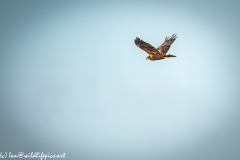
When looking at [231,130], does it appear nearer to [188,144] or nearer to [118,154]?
[188,144]

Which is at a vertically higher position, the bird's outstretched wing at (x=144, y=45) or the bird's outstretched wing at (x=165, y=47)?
the bird's outstretched wing at (x=165, y=47)

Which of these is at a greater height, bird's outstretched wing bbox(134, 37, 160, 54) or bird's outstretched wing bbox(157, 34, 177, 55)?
bird's outstretched wing bbox(157, 34, 177, 55)

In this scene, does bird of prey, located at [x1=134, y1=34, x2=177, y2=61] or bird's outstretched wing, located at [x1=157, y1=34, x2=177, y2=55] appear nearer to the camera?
bird of prey, located at [x1=134, y1=34, x2=177, y2=61]

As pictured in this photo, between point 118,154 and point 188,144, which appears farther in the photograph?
point 188,144

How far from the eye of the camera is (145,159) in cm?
5234

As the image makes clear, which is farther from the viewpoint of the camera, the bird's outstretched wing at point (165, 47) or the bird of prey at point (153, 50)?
the bird's outstretched wing at point (165, 47)

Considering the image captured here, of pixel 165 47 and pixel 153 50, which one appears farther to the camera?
pixel 165 47

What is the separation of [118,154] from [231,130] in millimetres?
27342

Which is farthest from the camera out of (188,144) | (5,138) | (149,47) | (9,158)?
(188,144)

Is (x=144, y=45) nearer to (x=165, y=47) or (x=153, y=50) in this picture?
(x=153, y=50)

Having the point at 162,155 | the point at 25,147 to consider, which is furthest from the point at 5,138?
the point at 162,155

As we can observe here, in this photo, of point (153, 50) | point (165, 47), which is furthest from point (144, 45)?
point (165, 47)

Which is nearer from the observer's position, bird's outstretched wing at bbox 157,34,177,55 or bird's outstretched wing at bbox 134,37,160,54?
bird's outstretched wing at bbox 134,37,160,54

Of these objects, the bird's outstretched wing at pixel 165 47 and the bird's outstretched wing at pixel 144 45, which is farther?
the bird's outstretched wing at pixel 165 47
